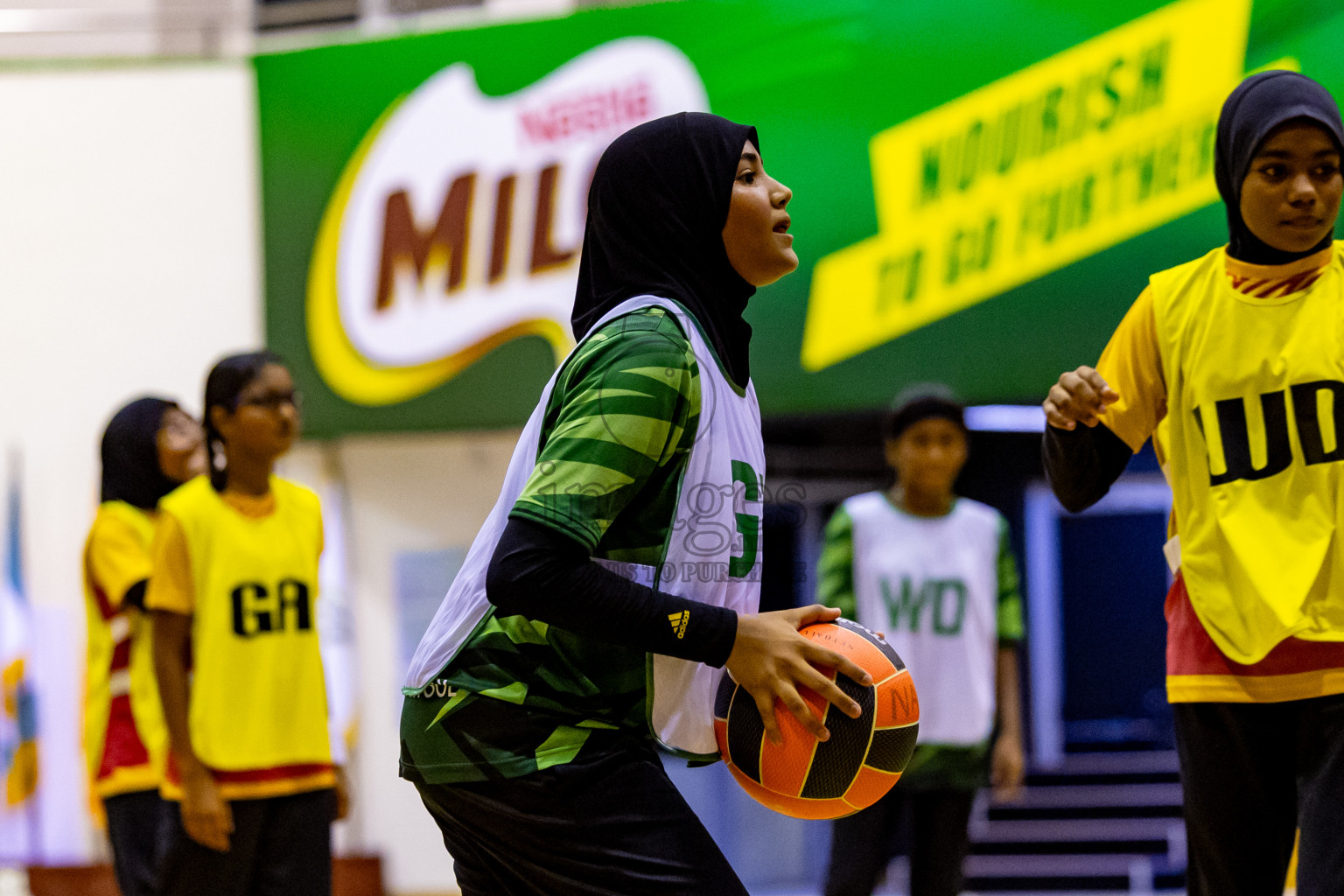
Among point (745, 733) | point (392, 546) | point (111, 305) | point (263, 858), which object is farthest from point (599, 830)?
point (111, 305)

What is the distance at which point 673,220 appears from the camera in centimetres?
229

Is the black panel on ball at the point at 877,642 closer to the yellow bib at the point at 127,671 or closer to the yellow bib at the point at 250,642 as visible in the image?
the yellow bib at the point at 250,642

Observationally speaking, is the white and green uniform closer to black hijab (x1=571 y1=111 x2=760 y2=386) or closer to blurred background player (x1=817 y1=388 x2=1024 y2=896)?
blurred background player (x1=817 y1=388 x2=1024 y2=896)

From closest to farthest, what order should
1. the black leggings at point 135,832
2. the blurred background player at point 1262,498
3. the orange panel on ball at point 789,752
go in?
the orange panel on ball at point 789,752, the blurred background player at point 1262,498, the black leggings at point 135,832

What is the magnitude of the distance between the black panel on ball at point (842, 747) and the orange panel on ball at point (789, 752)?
0.05 feet

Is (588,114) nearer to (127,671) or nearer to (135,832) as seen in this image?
(127,671)

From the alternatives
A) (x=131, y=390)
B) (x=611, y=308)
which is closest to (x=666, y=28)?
(x=131, y=390)

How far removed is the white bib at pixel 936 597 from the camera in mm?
4977

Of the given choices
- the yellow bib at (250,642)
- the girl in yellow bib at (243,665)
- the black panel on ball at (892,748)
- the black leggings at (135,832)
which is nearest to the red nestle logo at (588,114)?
the girl in yellow bib at (243,665)

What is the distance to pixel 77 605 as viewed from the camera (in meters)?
8.43

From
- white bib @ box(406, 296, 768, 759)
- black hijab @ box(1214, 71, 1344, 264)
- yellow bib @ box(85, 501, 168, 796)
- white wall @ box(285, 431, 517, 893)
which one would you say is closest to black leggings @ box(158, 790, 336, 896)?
yellow bib @ box(85, 501, 168, 796)

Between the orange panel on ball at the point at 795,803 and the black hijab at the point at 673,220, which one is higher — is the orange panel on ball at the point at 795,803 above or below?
below

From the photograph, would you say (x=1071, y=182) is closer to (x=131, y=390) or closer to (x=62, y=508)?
(x=131, y=390)

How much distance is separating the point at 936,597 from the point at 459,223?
13.3 ft
